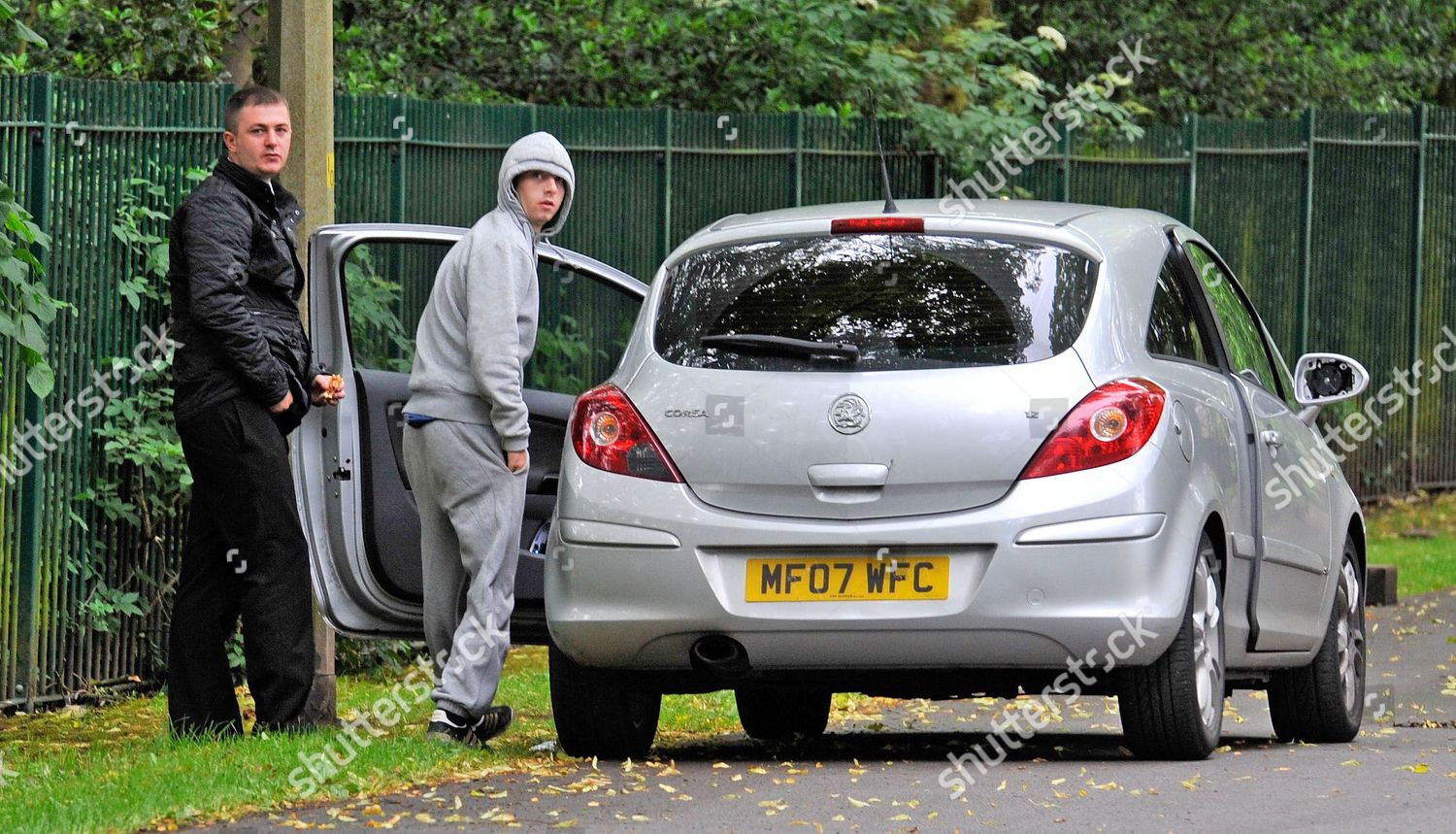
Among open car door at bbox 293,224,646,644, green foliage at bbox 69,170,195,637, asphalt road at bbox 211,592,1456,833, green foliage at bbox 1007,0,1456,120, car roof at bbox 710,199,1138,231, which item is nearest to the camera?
asphalt road at bbox 211,592,1456,833

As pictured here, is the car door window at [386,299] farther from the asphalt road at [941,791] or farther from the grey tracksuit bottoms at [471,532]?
the asphalt road at [941,791]

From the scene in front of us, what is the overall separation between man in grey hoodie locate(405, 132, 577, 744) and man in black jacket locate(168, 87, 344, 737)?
42 cm

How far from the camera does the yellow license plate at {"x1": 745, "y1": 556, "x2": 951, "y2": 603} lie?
611 cm

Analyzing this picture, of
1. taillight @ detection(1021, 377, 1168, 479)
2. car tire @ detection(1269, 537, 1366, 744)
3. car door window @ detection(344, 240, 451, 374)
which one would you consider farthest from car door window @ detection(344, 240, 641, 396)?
taillight @ detection(1021, 377, 1168, 479)

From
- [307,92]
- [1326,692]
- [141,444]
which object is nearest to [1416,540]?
[1326,692]

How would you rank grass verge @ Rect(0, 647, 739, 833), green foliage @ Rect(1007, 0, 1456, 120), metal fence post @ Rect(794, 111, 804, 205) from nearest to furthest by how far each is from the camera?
grass verge @ Rect(0, 647, 739, 833) < metal fence post @ Rect(794, 111, 804, 205) < green foliage @ Rect(1007, 0, 1456, 120)

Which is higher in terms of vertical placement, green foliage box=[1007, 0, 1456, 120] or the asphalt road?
green foliage box=[1007, 0, 1456, 120]

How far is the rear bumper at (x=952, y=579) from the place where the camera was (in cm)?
605

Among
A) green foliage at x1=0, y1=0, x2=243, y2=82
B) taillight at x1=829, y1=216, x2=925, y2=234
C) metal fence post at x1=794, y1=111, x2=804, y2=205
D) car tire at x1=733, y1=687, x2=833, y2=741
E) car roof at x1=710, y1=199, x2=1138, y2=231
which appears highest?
green foliage at x1=0, y1=0, x2=243, y2=82

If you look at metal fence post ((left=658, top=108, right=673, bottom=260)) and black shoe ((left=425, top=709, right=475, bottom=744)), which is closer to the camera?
black shoe ((left=425, top=709, right=475, bottom=744))

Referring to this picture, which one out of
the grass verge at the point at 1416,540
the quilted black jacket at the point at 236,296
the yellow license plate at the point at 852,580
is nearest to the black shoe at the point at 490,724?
the quilted black jacket at the point at 236,296

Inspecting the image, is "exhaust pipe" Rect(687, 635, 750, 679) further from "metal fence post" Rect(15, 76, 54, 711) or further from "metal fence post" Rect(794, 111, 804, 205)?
"metal fence post" Rect(794, 111, 804, 205)

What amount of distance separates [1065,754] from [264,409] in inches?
103

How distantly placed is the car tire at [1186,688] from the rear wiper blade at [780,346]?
112 centimetres
